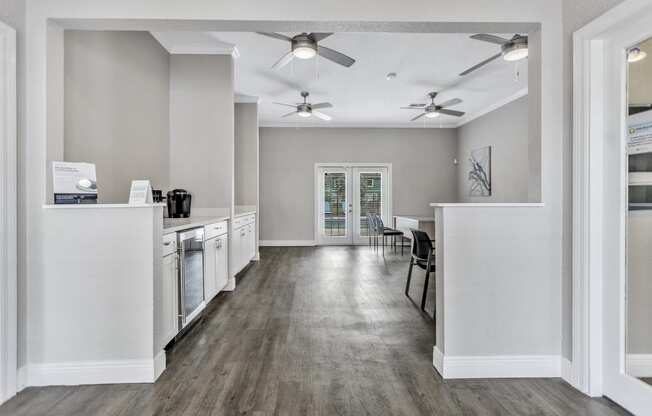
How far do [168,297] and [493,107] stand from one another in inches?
268

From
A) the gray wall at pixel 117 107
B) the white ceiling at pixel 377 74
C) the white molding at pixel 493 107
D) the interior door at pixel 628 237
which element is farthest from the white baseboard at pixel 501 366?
the white molding at pixel 493 107

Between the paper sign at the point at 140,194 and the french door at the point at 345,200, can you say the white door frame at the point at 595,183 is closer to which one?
the paper sign at the point at 140,194

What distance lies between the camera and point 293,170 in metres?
8.70

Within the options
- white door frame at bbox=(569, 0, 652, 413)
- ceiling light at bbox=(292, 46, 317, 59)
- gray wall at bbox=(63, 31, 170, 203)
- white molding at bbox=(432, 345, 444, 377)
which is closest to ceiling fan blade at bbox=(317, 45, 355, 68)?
ceiling light at bbox=(292, 46, 317, 59)

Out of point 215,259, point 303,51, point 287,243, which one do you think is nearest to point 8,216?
point 215,259

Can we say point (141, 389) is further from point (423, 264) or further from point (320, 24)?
point (423, 264)

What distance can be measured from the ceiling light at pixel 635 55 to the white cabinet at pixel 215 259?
3283 millimetres

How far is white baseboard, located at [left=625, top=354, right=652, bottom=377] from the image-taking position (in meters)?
1.81

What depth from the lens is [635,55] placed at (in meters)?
1.88

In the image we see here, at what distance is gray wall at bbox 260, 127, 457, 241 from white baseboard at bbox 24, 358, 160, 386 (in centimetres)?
637

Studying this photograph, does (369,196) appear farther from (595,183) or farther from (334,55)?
(595,183)

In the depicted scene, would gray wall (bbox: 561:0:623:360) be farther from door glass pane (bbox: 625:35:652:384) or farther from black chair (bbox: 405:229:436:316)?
black chair (bbox: 405:229:436:316)

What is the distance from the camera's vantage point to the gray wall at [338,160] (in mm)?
8656

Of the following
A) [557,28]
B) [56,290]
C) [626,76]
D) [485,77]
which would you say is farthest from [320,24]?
[485,77]
